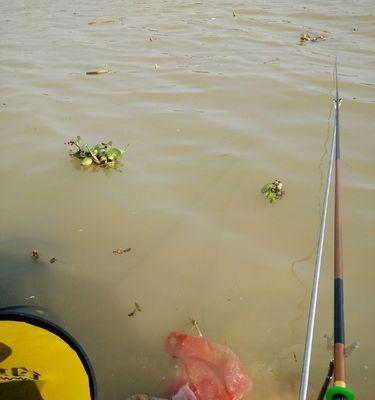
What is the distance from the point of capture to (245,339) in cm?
266

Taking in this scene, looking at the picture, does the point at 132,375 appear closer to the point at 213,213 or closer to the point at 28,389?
the point at 28,389

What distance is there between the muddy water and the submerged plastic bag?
102mm

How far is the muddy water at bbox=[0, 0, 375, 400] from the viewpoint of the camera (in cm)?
270

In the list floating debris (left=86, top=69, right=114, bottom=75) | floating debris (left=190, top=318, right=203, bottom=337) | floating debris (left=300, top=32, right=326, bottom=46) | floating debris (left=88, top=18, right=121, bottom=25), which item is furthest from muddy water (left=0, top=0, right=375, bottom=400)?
floating debris (left=88, top=18, right=121, bottom=25)

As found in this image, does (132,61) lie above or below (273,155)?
above

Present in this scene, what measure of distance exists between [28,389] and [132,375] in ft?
2.40

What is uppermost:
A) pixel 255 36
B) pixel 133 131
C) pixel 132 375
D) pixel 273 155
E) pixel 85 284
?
pixel 255 36

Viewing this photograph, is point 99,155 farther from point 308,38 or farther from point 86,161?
point 308,38

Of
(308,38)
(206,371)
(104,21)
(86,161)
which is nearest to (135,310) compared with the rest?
(206,371)

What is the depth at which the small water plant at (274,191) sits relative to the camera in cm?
369

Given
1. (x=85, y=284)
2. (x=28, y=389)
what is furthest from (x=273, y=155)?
(x=28, y=389)

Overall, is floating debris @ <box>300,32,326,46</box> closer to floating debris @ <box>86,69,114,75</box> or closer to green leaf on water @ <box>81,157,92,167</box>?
floating debris @ <box>86,69,114,75</box>

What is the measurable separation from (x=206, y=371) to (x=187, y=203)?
5.59 feet

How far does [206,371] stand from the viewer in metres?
2.43
